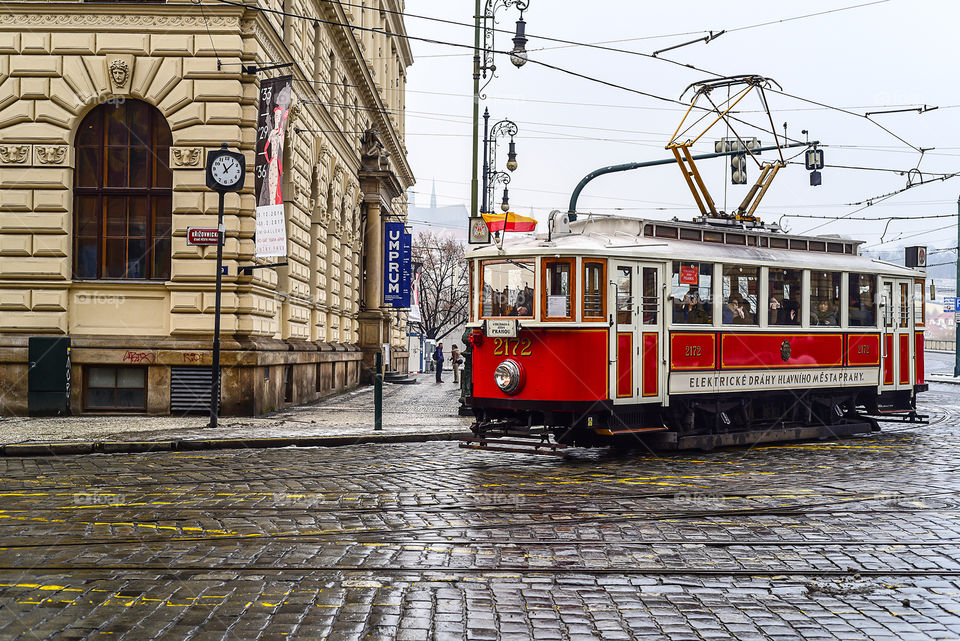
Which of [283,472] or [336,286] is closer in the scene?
[283,472]

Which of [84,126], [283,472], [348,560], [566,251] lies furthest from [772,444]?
[84,126]

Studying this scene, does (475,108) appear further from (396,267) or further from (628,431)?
(396,267)

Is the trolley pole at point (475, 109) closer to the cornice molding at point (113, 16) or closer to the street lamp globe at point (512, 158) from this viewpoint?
the cornice molding at point (113, 16)

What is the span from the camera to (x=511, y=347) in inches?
540

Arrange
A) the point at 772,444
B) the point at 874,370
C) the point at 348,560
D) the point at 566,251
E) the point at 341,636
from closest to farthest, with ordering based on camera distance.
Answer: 1. the point at 341,636
2. the point at 348,560
3. the point at 566,251
4. the point at 772,444
5. the point at 874,370

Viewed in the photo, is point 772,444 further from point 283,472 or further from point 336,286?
point 336,286

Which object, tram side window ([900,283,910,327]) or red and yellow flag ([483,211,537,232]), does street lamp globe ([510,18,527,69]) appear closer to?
red and yellow flag ([483,211,537,232])

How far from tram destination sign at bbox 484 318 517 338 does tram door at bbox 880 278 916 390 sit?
311 inches

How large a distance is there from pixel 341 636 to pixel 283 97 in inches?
589

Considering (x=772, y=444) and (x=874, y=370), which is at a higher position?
(x=874, y=370)

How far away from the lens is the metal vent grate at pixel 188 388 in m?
19.1

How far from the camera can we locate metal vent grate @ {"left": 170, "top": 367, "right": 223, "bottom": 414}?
19.1 m

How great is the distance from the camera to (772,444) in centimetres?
1617

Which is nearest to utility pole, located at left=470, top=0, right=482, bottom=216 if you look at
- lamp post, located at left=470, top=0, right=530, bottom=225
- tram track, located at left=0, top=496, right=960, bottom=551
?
lamp post, located at left=470, top=0, right=530, bottom=225
